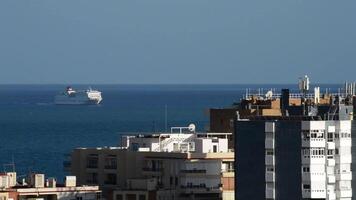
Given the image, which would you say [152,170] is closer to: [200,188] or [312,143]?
[200,188]

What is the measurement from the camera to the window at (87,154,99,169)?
8262 centimetres

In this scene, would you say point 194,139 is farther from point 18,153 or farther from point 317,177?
point 18,153

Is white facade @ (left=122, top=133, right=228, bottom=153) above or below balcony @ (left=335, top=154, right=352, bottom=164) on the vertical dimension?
above

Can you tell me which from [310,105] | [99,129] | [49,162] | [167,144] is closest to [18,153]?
[49,162]

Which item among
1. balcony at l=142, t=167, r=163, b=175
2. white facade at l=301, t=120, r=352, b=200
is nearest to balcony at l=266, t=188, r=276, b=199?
white facade at l=301, t=120, r=352, b=200

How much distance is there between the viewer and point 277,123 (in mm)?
72688

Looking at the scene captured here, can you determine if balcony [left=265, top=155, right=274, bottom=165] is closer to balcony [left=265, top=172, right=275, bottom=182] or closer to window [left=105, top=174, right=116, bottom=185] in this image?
balcony [left=265, top=172, right=275, bottom=182]

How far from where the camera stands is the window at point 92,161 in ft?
271

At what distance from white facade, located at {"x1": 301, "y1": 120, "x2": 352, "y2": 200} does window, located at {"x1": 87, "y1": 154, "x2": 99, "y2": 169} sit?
12850mm

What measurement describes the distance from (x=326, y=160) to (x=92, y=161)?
13.5 m

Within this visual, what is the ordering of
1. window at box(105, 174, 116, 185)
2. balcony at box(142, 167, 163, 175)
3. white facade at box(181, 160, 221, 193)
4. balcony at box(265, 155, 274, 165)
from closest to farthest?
balcony at box(265, 155, 274, 165) < white facade at box(181, 160, 221, 193) < balcony at box(142, 167, 163, 175) < window at box(105, 174, 116, 185)

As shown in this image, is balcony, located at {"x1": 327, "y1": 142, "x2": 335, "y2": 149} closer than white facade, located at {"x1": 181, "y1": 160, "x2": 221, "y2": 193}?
Yes

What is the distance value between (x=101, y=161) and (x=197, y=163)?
469 centimetres

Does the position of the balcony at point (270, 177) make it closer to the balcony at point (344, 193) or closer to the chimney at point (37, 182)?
the balcony at point (344, 193)
